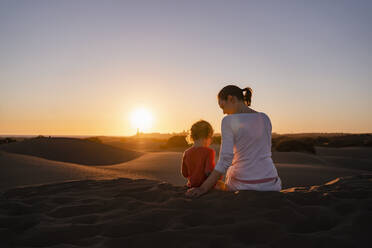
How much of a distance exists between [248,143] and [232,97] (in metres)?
0.59

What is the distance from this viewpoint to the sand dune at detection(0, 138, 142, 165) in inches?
450

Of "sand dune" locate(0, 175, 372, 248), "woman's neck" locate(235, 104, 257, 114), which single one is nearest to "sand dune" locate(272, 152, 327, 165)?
"sand dune" locate(0, 175, 372, 248)

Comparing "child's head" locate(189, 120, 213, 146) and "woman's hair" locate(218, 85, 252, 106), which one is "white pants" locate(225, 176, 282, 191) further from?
"woman's hair" locate(218, 85, 252, 106)

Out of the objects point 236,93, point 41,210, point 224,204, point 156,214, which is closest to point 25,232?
point 41,210

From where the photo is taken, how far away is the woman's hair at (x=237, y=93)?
331 cm

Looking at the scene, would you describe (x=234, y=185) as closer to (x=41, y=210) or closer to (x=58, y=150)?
(x=41, y=210)

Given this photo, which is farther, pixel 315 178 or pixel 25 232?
pixel 315 178

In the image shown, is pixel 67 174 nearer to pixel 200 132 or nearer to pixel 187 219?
pixel 200 132

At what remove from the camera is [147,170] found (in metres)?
8.70

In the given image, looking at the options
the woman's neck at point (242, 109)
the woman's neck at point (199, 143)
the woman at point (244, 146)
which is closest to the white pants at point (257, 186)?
the woman at point (244, 146)

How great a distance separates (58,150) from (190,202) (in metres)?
10.3

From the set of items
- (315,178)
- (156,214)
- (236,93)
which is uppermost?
(236,93)

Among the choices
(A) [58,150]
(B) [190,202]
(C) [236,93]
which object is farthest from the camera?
(A) [58,150]

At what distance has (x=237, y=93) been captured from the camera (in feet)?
10.9
